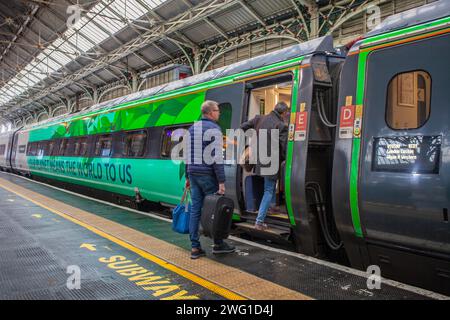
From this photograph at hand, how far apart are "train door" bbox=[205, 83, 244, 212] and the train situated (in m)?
0.02

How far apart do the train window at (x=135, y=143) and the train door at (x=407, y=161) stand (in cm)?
549

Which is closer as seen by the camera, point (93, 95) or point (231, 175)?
point (231, 175)

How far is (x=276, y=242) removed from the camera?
207 inches

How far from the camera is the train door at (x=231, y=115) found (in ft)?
18.5

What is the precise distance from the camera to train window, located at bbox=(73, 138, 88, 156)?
11.6 m

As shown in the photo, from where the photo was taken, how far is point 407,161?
3.49 meters

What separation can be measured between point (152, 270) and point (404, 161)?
9.04 ft

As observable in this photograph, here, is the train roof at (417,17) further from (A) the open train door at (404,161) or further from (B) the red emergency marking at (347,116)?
(B) the red emergency marking at (347,116)

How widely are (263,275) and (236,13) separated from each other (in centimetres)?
1286

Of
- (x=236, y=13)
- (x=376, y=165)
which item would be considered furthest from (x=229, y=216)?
(x=236, y=13)

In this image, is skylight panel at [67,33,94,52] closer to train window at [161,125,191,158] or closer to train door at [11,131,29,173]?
train door at [11,131,29,173]
